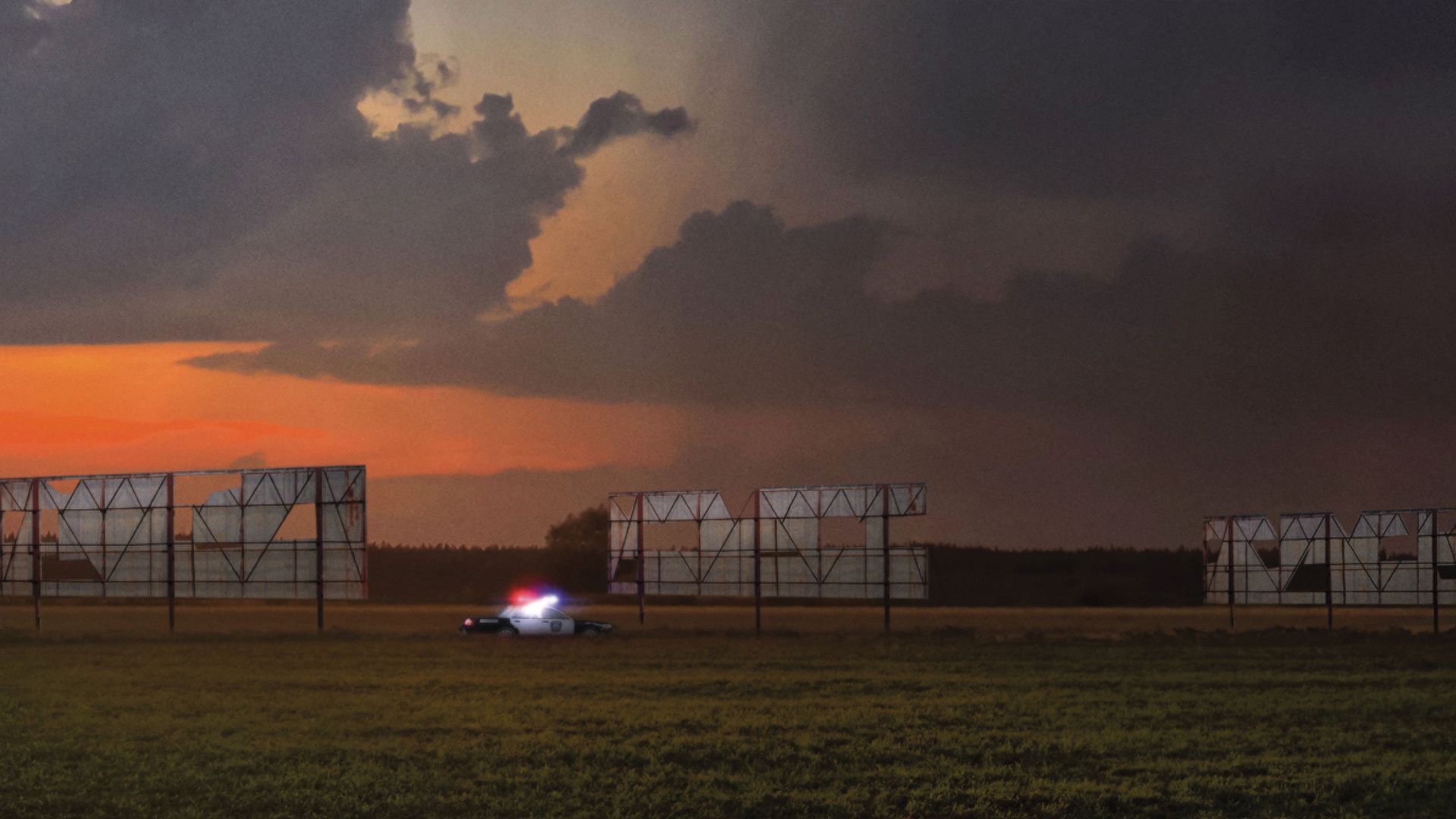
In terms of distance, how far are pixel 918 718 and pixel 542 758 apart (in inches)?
285

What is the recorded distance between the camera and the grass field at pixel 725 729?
17.3m

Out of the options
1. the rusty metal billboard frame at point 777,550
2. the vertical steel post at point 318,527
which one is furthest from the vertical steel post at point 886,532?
A: the vertical steel post at point 318,527

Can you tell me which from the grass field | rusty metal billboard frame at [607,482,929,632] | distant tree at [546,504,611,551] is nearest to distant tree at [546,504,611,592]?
distant tree at [546,504,611,551]

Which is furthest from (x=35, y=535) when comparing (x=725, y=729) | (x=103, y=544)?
(x=725, y=729)

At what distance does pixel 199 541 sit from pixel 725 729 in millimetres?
37917

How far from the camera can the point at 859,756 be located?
20172 mm

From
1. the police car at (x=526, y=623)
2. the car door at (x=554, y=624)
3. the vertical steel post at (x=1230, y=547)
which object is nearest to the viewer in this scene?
the police car at (x=526, y=623)

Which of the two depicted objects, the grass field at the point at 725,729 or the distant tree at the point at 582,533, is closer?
the grass field at the point at 725,729

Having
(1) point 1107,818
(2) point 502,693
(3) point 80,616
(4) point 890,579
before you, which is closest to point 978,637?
(4) point 890,579

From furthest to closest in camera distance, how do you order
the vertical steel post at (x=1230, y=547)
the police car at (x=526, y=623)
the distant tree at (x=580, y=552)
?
the distant tree at (x=580, y=552)
the vertical steel post at (x=1230, y=547)
the police car at (x=526, y=623)

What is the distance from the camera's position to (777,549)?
55688 millimetres

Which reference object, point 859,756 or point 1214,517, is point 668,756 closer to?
point 859,756

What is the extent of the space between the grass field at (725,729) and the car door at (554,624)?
4.20m

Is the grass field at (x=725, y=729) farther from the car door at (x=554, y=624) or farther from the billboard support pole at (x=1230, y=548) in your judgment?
the billboard support pole at (x=1230, y=548)
